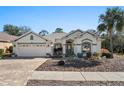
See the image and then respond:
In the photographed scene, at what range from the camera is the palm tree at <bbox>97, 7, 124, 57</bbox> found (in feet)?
92.3

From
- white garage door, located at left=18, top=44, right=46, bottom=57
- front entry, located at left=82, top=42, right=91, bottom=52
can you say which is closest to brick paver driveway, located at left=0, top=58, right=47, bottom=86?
white garage door, located at left=18, top=44, right=46, bottom=57

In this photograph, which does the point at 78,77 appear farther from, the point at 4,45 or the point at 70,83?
the point at 4,45

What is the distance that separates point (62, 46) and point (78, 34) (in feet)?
9.54

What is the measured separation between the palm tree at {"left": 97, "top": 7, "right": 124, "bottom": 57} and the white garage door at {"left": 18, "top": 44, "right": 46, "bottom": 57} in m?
8.72

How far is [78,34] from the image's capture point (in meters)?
32.2

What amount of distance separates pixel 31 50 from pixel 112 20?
12158 millimetres

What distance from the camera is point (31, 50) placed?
32.2 m

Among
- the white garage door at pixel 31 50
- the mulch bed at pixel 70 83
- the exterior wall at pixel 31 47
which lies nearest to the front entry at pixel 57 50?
the exterior wall at pixel 31 47

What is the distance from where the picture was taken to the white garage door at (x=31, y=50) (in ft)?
105

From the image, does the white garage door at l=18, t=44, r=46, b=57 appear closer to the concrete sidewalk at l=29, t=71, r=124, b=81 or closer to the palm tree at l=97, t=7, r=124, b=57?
the palm tree at l=97, t=7, r=124, b=57

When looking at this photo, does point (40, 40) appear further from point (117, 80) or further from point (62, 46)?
point (117, 80)

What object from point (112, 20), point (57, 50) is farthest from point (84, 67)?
point (57, 50)
